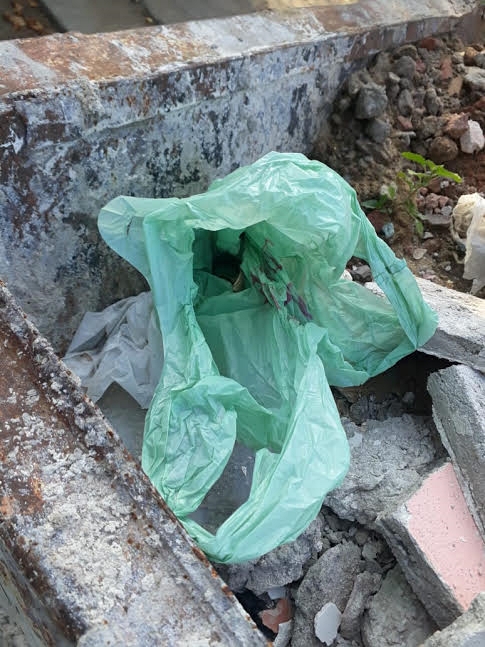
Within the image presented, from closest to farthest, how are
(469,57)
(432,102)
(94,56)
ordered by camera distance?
(94,56) < (432,102) < (469,57)

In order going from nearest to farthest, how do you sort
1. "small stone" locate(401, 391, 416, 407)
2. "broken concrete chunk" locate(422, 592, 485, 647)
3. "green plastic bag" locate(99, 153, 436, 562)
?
"broken concrete chunk" locate(422, 592, 485, 647)
"green plastic bag" locate(99, 153, 436, 562)
"small stone" locate(401, 391, 416, 407)

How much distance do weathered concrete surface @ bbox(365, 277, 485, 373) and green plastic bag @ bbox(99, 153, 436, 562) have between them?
54 mm

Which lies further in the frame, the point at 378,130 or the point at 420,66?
the point at 420,66

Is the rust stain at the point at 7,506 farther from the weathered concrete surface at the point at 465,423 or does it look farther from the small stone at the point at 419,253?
the small stone at the point at 419,253

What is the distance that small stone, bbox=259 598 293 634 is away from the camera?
175 centimetres

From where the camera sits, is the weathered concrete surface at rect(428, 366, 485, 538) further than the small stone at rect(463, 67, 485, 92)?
No

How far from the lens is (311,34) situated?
2.67m

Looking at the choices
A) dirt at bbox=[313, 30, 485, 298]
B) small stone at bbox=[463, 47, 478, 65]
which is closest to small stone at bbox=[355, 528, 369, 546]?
dirt at bbox=[313, 30, 485, 298]

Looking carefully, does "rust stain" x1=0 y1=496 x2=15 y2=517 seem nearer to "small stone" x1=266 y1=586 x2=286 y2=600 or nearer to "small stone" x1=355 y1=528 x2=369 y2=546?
"small stone" x1=266 y1=586 x2=286 y2=600

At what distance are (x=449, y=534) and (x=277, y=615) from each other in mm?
497

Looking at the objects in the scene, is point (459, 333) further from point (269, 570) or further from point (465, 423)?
point (269, 570)

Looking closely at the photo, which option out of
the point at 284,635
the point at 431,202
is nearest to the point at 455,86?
the point at 431,202

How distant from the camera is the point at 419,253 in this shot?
285 cm

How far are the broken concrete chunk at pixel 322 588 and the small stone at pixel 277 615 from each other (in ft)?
0.11
